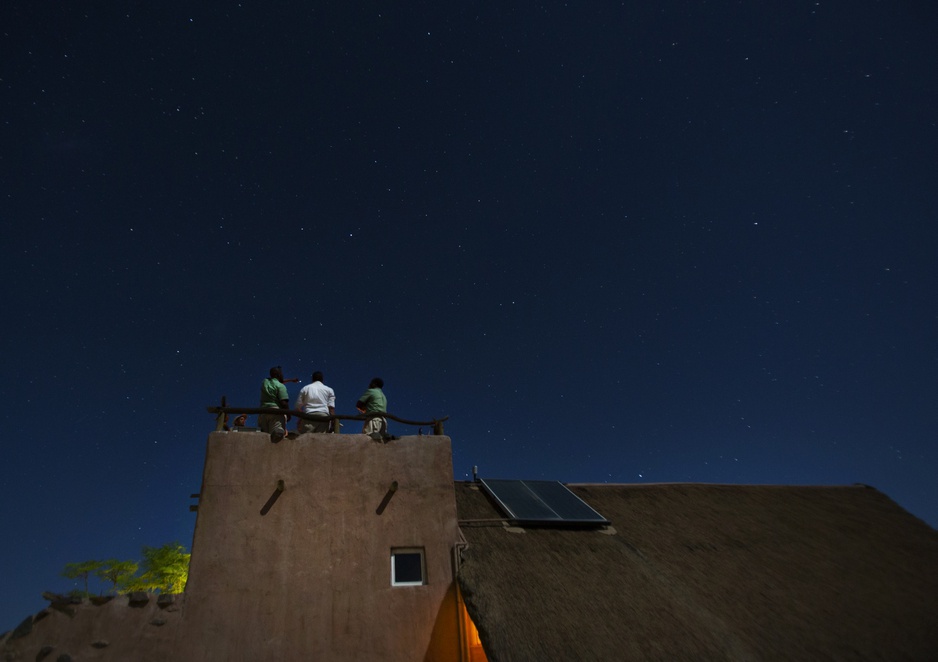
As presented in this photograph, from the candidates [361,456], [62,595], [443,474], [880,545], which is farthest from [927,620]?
[62,595]

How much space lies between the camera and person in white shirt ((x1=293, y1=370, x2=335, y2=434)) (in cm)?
930

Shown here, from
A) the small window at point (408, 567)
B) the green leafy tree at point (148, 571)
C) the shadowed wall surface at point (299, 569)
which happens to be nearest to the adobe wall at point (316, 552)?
the shadowed wall surface at point (299, 569)

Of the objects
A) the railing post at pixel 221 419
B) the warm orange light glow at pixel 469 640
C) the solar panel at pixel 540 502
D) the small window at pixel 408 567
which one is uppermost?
the railing post at pixel 221 419

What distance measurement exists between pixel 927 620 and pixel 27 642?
14.0 metres

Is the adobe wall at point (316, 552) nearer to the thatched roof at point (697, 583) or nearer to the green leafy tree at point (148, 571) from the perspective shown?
the thatched roof at point (697, 583)

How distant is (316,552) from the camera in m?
7.80

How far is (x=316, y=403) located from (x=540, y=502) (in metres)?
5.23

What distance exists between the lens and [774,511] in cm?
1225

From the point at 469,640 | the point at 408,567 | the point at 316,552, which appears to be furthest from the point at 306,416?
the point at 469,640

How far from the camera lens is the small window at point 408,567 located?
800cm

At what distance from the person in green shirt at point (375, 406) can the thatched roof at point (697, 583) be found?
2.33m

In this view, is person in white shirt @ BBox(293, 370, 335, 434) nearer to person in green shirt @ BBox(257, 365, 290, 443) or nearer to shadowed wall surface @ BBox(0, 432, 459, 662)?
person in green shirt @ BBox(257, 365, 290, 443)

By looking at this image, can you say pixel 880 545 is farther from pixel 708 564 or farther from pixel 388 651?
pixel 388 651

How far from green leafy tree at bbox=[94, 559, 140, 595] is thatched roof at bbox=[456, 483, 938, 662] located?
91.2 feet
